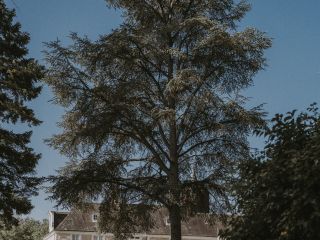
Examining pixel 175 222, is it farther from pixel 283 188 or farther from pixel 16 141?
pixel 283 188

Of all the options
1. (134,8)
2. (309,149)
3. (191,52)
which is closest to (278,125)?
(309,149)

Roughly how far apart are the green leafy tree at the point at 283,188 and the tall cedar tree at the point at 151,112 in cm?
864

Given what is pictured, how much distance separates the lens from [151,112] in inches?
657

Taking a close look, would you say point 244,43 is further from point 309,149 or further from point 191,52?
point 309,149

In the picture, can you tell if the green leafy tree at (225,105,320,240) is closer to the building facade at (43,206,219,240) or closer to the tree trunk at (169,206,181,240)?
the tree trunk at (169,206,181,240)

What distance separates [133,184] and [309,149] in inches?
456

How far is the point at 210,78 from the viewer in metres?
18.3

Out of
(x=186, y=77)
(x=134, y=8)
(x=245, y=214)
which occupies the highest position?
(x=134, y=8)

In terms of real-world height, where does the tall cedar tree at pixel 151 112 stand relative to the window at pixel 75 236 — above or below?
above

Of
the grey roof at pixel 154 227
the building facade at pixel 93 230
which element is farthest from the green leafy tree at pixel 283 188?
the grey roof at pixel 154 227

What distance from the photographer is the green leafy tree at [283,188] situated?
6387mm

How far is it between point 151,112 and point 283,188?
10.0m

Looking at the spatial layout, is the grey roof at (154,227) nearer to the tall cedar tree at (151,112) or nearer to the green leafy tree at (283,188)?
the tall cedar tree at (151,112)

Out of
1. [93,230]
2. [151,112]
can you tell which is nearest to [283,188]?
[151,112]
